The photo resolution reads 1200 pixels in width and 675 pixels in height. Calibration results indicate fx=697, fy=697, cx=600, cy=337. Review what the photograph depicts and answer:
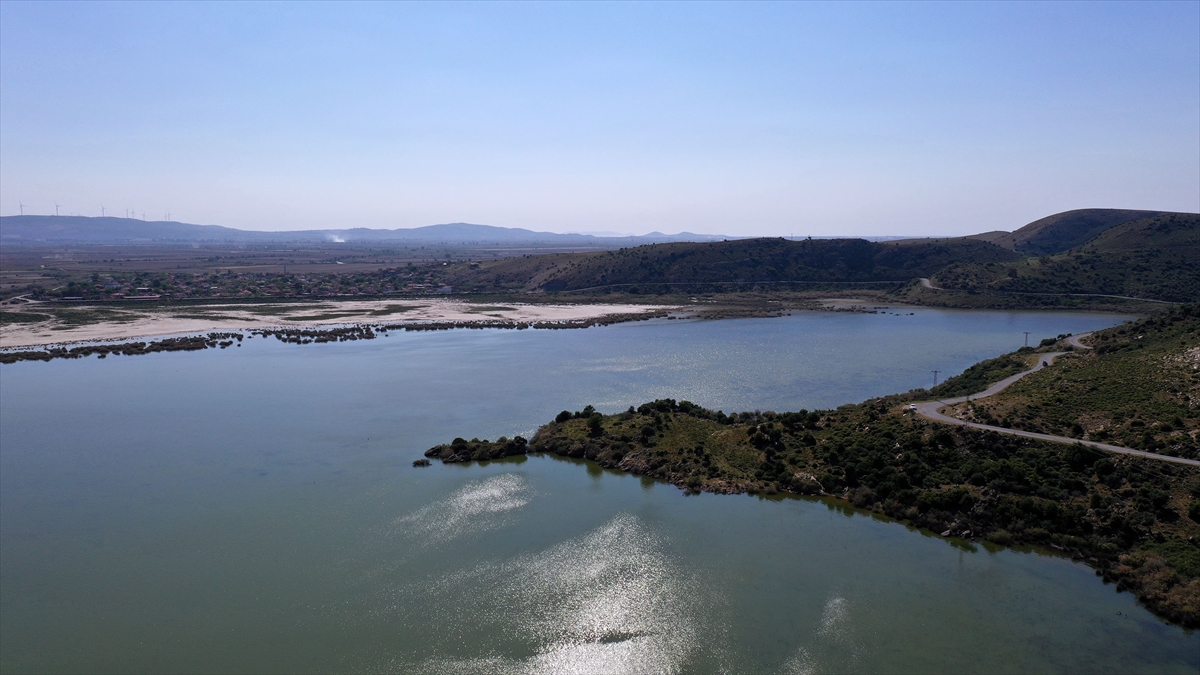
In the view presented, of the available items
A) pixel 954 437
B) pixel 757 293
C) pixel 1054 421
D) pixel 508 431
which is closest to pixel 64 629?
pixel 508 431

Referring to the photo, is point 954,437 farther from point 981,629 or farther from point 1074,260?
point 1074,260

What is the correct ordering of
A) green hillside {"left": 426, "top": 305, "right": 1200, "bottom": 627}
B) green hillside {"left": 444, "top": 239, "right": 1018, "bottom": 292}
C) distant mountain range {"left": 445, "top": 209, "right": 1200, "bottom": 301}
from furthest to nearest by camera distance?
1. green hillside {"left": 444, "top": 239, "right": 1018, "bottom": 292}
2. distant mountain range {"left": 445, "top": 209, "right": 1200, "bottom": 301}
3. green hillside {"left": 426, "top": 305, "right": 1200, "bottom": 627}

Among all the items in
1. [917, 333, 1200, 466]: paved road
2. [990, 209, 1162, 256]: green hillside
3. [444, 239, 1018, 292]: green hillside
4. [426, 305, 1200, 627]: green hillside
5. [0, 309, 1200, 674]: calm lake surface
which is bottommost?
[0, 309, 1200, 674]: calm lake surface

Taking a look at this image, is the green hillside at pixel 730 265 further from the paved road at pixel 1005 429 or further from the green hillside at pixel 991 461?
the green hillside at pixel 991 461

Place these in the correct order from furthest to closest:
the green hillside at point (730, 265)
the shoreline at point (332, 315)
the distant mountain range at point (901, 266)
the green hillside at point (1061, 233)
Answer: the green hillside at point (1061, 233)
the green hillside at point (730, 265)
the distant mountain range at point (901, 266)
the shoreline at point (332, 315)

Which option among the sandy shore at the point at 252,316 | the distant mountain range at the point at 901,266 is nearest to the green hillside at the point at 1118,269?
the distant mountain range at the point at 901,266

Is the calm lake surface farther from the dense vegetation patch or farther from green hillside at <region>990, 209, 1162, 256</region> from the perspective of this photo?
green hillside at <region>990, 209, 1162, 256</region>

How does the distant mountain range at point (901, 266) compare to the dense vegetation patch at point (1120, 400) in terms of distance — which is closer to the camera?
the dense vegetation patch at point (1120, 400)

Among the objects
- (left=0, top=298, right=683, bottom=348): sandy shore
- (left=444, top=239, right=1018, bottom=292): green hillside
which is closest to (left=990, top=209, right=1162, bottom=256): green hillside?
(left=444, top=239, right=1018, bottom=292): green hillside
